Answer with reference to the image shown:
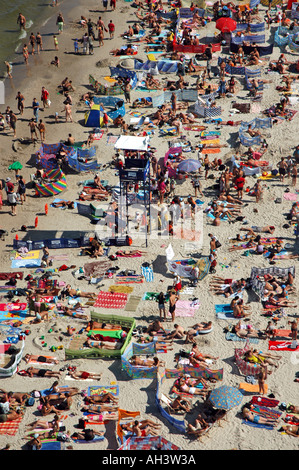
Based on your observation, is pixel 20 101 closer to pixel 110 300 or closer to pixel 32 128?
pixel 32 128

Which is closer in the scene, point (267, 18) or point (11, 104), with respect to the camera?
point (11, 104)

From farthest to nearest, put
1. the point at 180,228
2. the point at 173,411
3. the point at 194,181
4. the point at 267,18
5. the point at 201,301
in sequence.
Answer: the point at 267,18 → the point at 194,181 → the point at 180,228 → the point at 201,301 → the point at 173,411

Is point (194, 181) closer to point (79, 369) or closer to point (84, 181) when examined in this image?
point (84, 181)

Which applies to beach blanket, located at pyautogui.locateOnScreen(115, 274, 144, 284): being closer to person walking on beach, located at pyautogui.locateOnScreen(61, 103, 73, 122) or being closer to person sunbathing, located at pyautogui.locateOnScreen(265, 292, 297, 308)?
person sunbathing, located at pyautogui.locateOnScreen(265, 292, 297, 308)

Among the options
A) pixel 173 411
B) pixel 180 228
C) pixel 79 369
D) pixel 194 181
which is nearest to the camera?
pixel 173 411

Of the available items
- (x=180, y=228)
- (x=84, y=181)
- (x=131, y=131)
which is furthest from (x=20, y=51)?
(x=180, y=228)

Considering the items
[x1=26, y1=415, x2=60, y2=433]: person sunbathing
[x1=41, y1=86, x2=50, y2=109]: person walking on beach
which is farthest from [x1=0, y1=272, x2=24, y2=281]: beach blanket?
[x1=41, y1=86, x2=50, y2=109]: person walking on beach

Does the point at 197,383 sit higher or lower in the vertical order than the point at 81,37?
lower

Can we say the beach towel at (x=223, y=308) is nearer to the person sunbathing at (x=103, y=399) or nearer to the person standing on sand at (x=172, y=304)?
the person standing on sand at (x=172, y=304)

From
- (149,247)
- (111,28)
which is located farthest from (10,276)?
(111,28)
